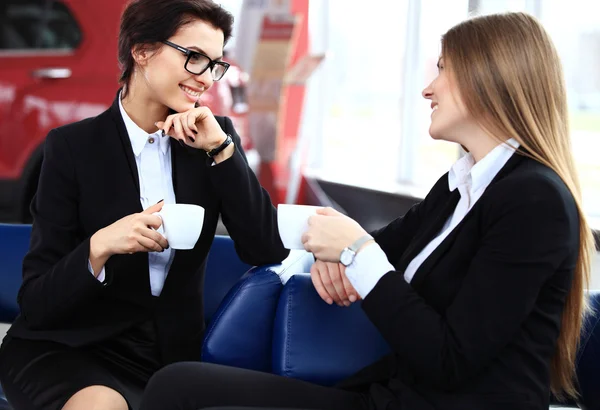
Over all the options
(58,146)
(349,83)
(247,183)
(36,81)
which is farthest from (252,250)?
(349,83)

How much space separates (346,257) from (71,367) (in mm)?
637

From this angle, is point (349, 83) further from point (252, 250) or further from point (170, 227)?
point (170, 227)

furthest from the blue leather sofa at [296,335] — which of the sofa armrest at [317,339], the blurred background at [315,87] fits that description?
the blurred background at [315,87]

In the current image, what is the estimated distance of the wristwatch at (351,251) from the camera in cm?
130

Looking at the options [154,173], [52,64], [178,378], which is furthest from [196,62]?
[52,64]

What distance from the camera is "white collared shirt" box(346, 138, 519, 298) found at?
1.27 metres

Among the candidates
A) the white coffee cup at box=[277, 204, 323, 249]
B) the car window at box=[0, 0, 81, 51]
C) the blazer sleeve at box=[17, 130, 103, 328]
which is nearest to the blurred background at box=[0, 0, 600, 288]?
the car window at box=[0, 0, 81, 51]

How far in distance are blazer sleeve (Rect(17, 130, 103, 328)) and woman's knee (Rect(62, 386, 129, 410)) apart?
193mm

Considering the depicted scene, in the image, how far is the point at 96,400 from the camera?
4.73ft

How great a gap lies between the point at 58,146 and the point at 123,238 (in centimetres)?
36

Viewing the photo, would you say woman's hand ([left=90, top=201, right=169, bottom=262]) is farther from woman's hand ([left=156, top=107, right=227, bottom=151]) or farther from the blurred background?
the blurred background

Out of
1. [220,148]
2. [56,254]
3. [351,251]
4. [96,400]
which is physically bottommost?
[96,400]

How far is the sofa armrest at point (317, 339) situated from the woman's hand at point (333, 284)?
7cm

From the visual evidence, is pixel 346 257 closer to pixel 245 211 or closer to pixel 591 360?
pixel 245 211
